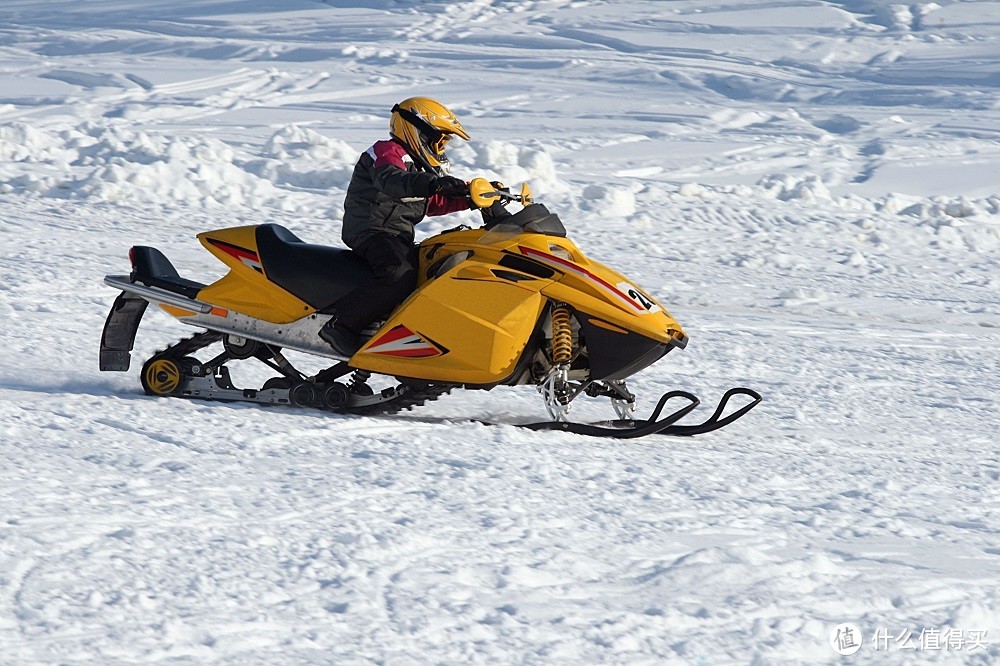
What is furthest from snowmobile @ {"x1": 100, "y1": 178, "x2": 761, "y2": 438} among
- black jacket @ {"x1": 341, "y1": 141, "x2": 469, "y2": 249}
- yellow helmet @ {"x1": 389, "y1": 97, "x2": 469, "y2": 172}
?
yellow helmet @ {"x1": 389, "y1": 97, "x2": 469, "y2": 172}

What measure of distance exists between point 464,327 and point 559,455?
28.7 inches

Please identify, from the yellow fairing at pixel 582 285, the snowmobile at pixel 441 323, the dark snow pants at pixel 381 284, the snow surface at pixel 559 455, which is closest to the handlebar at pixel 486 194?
the snowmobile at pixel 441 323

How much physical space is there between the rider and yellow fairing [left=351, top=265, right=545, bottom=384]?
99 mm

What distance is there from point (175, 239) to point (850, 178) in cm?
852

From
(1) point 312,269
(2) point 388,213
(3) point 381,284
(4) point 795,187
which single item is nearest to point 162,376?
(1) point 312,269

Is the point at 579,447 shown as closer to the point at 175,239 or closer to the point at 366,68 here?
the point at 175,239

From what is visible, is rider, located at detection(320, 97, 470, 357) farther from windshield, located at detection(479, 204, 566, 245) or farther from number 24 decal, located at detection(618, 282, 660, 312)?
number 24 decal, located at detection(618, 282, 660, 312)

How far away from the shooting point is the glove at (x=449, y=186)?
468 centimetres

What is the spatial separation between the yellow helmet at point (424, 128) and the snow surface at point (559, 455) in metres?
1.16

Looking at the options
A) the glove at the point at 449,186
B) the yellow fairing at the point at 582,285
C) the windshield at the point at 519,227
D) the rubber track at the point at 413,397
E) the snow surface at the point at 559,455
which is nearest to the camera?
the snow surface at the point at 559,455

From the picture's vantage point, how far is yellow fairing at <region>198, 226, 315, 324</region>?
527 cm

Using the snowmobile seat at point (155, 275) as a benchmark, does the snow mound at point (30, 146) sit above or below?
above

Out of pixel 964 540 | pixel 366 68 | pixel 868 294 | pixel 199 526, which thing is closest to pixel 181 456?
pixel 199 526

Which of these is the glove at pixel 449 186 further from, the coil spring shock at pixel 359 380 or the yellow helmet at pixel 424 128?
the coil spring shock at pixel 359 380
